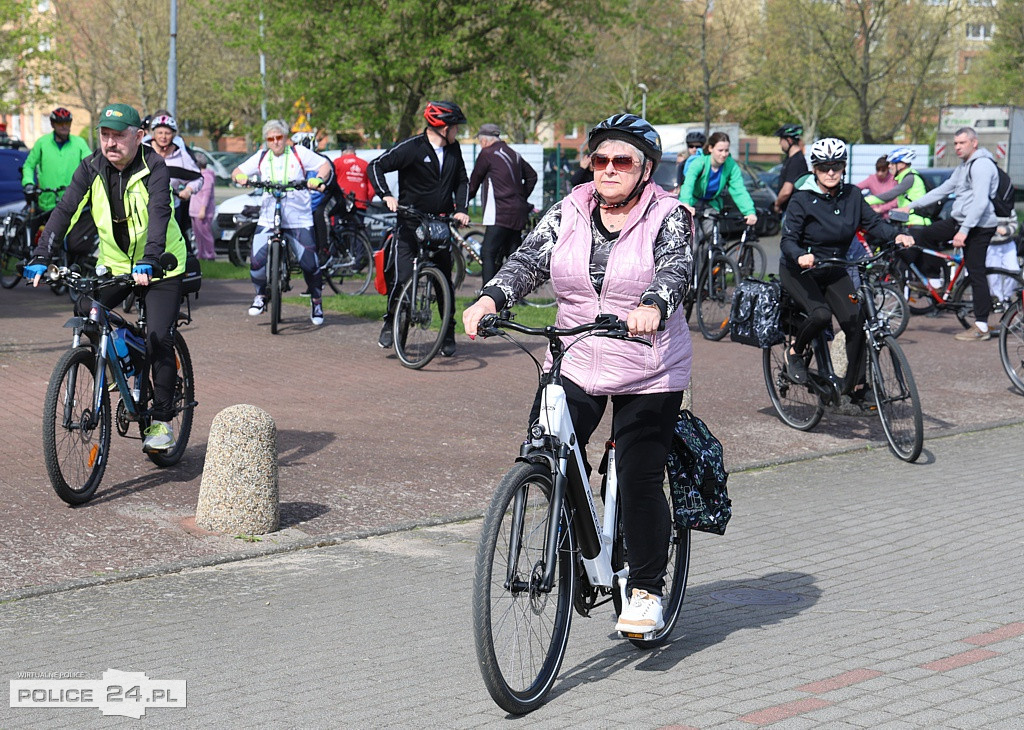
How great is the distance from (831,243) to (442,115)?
151 inches

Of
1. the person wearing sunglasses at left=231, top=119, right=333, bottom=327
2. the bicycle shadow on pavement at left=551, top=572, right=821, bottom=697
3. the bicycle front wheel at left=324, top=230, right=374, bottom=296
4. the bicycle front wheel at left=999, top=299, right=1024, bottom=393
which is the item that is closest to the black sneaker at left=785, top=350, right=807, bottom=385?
the bicycle front wheel at left=999, top=299, right=1024, bottom=393

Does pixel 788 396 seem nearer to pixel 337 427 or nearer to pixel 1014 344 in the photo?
pixel 1014 344

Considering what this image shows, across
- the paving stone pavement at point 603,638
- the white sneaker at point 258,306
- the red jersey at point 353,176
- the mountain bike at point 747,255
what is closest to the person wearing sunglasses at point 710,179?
the mountain bike at point 747,255

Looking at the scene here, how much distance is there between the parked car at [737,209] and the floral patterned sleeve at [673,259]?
370 inches

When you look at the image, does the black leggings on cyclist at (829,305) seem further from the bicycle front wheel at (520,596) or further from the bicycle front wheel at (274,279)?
→ the bicycle front wheel at (274,279)

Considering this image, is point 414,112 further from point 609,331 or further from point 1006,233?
point 609,331

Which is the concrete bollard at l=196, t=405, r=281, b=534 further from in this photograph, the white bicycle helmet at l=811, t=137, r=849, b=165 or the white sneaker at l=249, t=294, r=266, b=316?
the white sneaker at l=249, t=294, r=266, b=316

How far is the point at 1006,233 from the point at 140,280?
32.8ft

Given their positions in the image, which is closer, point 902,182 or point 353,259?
point 902,182

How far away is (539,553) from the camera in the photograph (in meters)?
4.38

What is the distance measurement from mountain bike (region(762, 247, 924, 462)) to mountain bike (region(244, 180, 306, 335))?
533 cm

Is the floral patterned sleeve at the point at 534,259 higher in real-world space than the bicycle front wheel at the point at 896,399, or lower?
higher

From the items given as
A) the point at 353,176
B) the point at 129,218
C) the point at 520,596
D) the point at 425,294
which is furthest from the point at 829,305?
the point at 353,176

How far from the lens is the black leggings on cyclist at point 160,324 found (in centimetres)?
736
